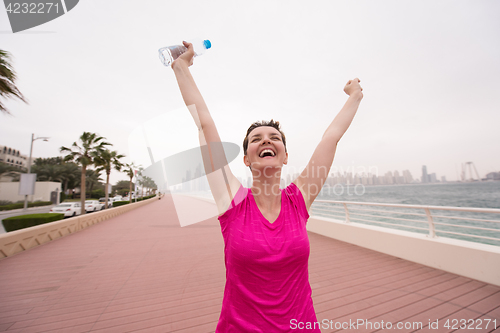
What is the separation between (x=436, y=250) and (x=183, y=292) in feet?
16.1

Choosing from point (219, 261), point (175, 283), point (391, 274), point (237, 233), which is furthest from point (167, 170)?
point (391, 274)

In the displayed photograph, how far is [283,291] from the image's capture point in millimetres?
978

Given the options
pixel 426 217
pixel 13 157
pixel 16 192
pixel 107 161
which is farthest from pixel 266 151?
pixel 13 157

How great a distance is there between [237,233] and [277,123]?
80 centimetres

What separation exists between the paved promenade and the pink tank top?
87.4 inches

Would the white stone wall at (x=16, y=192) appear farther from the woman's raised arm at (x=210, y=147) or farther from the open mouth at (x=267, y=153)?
the open mouth at (x=267, y=153)

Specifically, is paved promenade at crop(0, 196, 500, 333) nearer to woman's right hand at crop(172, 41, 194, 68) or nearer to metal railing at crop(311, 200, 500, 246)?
metal railing at crop(311, 200, 500, 246)

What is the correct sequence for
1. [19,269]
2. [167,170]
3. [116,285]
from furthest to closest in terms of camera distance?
[19,269], [116,285], [167,170]

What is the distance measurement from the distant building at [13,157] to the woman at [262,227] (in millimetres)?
76442

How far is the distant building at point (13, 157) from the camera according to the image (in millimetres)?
52956

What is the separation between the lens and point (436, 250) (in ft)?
13.6

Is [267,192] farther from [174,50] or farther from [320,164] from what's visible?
[174,50]

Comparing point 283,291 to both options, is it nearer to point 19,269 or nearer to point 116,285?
point 116,285

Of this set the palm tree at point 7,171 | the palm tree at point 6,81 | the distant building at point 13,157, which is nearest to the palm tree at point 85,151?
the palm tree at point 6,81
